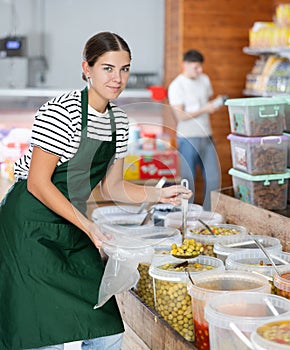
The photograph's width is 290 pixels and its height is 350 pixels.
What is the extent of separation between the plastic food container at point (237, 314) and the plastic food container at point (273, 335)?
0.02 m

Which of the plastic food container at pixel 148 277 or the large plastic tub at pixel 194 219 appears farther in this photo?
the large plastic tub at pixel 194 219

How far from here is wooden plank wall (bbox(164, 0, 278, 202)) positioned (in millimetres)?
6148

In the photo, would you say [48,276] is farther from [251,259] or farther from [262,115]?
[262,115]

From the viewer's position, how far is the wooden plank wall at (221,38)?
242 inches

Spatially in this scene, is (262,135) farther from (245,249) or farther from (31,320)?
(31,320)

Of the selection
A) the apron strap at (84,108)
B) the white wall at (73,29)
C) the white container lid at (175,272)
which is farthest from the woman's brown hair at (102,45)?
the white wall at (73,29)

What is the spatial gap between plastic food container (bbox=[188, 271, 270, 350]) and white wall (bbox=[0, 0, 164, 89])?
470 centimetres

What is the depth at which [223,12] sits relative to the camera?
20.3 ft

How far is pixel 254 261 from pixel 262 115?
34.1 inches

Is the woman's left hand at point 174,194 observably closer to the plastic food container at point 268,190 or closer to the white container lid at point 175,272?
the white container lid at point 175,272

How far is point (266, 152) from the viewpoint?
3.02m

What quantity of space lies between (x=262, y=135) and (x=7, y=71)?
13.0 ft

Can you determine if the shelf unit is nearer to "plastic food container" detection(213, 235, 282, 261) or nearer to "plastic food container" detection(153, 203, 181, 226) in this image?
"plastic food container" detection(153, 203, 181, 226)

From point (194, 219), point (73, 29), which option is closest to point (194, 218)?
point (194, 219)
